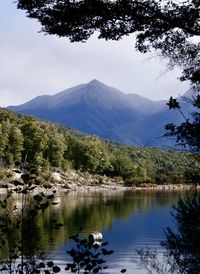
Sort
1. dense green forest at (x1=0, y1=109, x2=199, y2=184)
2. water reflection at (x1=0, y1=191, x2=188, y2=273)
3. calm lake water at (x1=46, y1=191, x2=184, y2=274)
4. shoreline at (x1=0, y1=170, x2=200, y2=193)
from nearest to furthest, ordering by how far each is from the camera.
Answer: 1. calm lake water at (x1=46, y1=191, x2=184, y2=274)
2. water reflection at (x1=0, y1=191, x2=188, y2=273)
3. dense green forest at (x1=0, y1=109, x2=199, y2=184)
4. shoreline at (x1=0, y1=170, x2=200, y2=193)

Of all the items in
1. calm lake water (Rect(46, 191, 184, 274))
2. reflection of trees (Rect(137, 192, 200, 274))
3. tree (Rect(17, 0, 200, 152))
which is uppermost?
tree (Rect(17, 0, 200, 152))

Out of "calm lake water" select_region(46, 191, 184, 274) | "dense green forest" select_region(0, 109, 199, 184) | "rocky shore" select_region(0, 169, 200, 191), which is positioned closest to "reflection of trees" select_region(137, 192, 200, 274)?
"calm lake water" select_region(46, 191, 184, 274)

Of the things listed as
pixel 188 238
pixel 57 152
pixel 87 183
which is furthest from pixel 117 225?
pixel 87 183

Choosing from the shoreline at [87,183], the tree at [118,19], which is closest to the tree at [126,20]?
the tree at [118,19]

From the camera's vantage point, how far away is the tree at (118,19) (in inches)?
320

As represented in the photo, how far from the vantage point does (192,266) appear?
8492mm

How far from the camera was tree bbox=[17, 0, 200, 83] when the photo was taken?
8133 millimetres

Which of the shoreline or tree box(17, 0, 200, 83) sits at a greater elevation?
tree box(17, 0, 200, 83)

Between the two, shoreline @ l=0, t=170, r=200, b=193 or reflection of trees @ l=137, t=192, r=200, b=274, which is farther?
shoreline @ l=0, t=170, r=200, b=193

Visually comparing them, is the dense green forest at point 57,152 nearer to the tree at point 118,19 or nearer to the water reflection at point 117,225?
the water reflection at point 117,225

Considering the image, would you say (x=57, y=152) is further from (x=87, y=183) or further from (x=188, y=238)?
(x=188, y=238)

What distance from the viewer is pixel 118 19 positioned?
8.35m

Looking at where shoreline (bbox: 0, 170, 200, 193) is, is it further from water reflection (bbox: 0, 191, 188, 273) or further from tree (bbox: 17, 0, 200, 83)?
tree (bbox: 17, 0, 200, 83)

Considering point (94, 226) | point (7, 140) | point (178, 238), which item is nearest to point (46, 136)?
point (7, 140)
